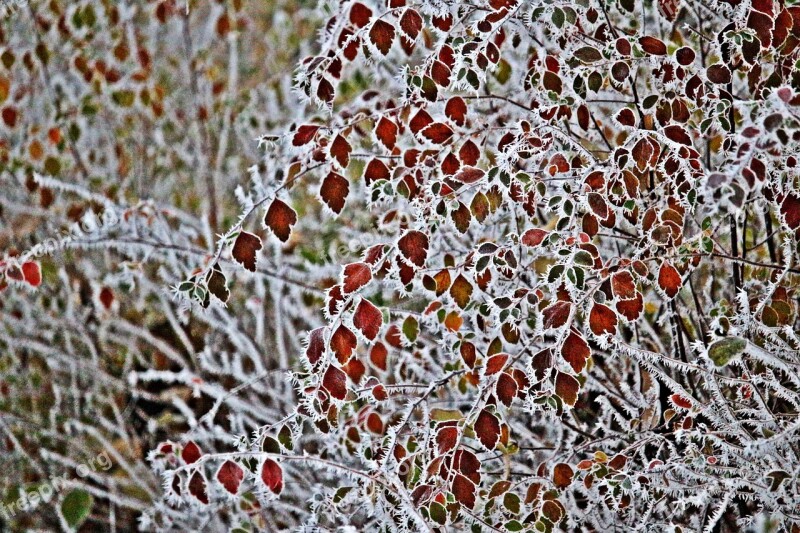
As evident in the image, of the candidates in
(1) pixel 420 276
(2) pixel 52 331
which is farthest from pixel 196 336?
(1) pixel 420 276

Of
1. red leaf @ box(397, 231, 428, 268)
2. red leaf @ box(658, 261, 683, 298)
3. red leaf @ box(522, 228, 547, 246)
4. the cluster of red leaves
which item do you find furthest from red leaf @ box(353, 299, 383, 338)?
red leaf @ box(658, 261, 683, 298)

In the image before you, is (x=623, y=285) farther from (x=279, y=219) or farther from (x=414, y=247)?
(x=279, y=219)

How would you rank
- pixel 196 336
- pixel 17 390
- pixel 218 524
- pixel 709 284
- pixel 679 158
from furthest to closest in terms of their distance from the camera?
1. pixel 196 336
2. pixel 17 390
3. pixel 218 524
4. pixel 709 284
5. pixel 679 158

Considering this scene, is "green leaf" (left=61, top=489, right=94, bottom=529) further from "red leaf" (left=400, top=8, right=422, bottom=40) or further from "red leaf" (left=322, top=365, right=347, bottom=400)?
"red leaf" (left=400, top=8, right=422, bottom=40)

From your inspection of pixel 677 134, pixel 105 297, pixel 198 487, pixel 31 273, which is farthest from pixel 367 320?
pixel 105 297

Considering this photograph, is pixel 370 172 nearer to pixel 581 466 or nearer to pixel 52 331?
pixel 581 466
